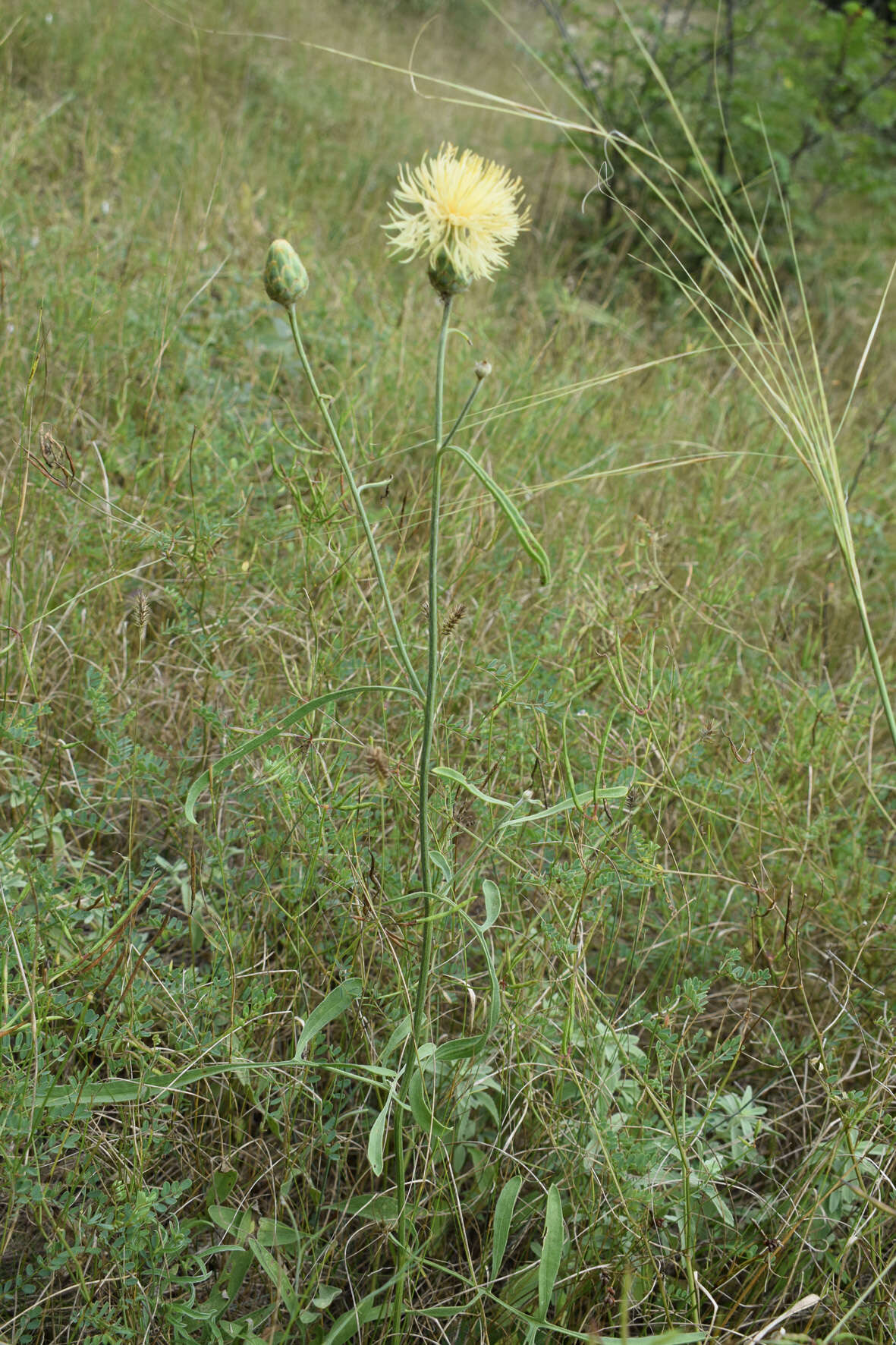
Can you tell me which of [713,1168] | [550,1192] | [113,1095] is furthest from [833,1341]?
[113,1095]

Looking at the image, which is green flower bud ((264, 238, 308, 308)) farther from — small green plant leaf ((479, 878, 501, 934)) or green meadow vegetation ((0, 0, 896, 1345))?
small green plant leaf ((479, 878, 501, 934))

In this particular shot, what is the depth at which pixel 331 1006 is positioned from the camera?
1074mm

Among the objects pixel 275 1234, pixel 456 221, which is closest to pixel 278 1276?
pixel 275 1234

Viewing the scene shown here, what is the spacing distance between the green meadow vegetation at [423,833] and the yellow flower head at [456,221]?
12cm

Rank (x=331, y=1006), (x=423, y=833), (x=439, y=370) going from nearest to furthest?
1. (x=439, y=370)
2. (x=423, y=833)
3. (x=331, y=1006)

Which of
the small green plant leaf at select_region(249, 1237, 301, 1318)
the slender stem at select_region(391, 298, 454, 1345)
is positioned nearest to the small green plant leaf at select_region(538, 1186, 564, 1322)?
the slender stem at select_region(391, 298, 454, 1345)

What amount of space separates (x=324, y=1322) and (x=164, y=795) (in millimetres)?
756

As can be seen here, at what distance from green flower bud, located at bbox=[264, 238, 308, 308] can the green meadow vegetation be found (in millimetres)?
190

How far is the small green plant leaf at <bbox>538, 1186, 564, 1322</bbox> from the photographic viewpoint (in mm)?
960

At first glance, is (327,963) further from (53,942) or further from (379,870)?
(53,942)

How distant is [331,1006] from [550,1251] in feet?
1.10

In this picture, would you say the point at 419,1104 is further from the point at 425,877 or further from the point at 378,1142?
the point at 425,877

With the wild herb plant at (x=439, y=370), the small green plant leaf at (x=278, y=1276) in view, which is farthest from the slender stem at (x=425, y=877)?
the small green plant leaf at (x=278, y=1276)

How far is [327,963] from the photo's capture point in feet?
4.48
